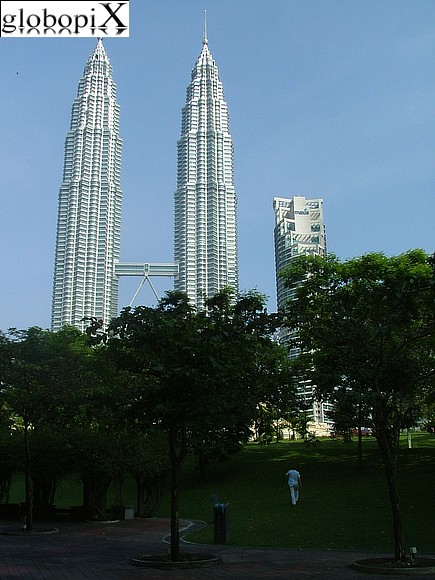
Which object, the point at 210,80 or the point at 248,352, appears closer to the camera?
the point at 248,352

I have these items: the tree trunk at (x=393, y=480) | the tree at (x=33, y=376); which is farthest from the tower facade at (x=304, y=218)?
the tree trunk at (x=393, y=480)

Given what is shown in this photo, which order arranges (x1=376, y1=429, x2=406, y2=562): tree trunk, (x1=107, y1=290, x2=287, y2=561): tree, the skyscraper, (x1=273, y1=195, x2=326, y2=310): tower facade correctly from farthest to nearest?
1. the skyscraper
2. (x1=273, y1=195, x2=326, y2=310): tower facade
3. (x1=107, y1=290, x2=287, y2=561): tree
4. (x1=376, y1=429, x2=406, y2=562): tree trunk

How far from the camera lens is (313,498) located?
24.1 m

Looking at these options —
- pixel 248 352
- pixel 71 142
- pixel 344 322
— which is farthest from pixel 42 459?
pixel 71 142

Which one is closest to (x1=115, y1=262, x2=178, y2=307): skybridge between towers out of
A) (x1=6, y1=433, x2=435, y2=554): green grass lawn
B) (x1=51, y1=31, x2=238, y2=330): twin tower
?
(x1=51, y1=31, x2=238, y2=330): twin tower

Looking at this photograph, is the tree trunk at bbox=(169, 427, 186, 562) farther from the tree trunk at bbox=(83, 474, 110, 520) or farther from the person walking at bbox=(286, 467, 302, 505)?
the tree trunk at bbox=(83, 474, 110, 520)

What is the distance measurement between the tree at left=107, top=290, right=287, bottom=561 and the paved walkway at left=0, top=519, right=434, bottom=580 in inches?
55.5

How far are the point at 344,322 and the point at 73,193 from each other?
90117 millimetres

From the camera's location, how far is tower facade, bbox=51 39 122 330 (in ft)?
297

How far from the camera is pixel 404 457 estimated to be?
3412 cm

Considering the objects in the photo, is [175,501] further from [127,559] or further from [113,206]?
[113,206]

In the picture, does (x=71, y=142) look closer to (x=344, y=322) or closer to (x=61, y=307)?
(x=61, y=307)

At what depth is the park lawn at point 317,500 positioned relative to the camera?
1609 centimetres

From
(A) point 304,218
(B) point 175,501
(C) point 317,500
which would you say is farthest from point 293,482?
(A) point 304,218
